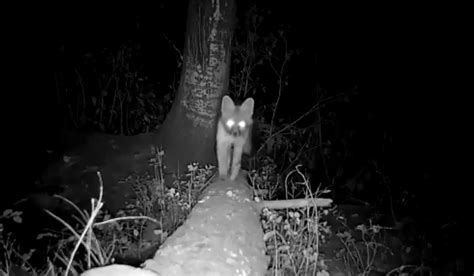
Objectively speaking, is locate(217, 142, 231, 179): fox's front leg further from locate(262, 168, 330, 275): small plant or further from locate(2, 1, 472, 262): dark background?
locate(2, 1, 472, 262): dark background

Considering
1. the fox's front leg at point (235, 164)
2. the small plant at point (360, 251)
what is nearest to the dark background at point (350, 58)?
the small plant at point (360, 251)

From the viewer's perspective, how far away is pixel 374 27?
1017 cm

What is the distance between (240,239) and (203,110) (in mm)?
2594

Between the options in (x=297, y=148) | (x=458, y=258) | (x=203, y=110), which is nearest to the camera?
(x=458, y=258)

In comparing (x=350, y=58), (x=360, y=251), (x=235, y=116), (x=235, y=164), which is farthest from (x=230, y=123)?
(x=350, y=58)

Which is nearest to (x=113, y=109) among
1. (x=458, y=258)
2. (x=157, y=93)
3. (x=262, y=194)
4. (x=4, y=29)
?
(x=157, y=93)

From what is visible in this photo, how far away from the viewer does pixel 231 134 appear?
5.68 meters

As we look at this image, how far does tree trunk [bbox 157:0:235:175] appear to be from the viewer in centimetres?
595

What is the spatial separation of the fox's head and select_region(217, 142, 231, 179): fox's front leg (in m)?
0.18

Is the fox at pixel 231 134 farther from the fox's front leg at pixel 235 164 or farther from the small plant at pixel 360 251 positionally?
the small plant at pixel 360 251

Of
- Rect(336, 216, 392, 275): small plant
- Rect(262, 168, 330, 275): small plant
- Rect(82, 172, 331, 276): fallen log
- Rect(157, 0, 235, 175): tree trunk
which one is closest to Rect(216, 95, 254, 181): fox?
Rect(157, 0, 235, 175): tree trunk

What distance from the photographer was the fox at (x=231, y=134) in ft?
18.2

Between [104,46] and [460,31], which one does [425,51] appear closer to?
[460,31]

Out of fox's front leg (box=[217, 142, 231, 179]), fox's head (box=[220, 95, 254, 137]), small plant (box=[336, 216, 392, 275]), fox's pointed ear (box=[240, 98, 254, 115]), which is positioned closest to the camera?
small plant (box=[336, 216, 392, 275])
